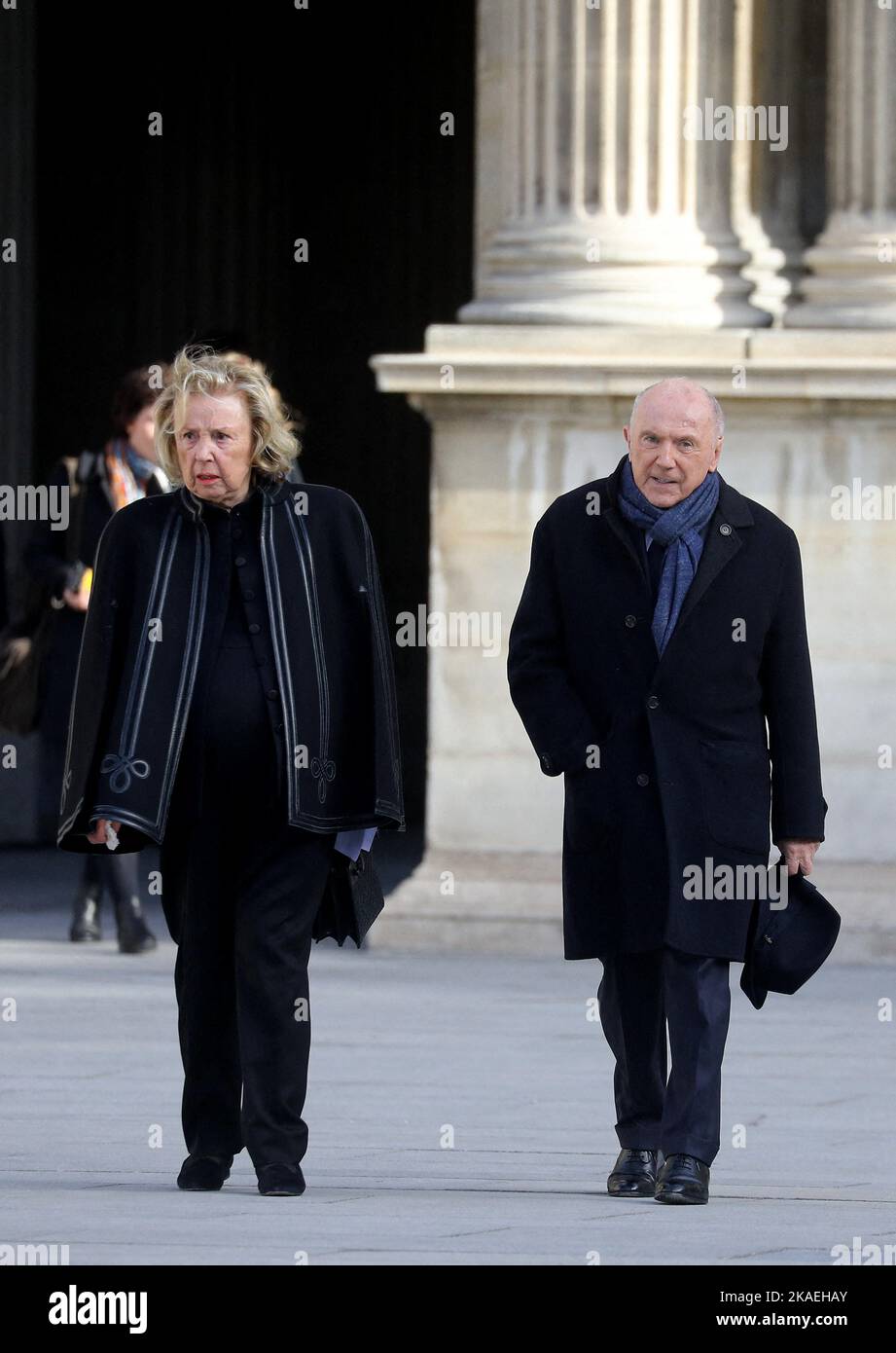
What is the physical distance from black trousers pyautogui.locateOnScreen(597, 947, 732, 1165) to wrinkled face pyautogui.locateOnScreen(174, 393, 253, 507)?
134 centimetres

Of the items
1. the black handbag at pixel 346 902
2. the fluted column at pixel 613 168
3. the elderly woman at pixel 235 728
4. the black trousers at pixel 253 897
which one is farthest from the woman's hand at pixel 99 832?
the fluted column at pixel 613 168

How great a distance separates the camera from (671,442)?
6789 mm

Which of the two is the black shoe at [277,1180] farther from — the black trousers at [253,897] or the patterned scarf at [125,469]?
the patterned scarf at [125,469]

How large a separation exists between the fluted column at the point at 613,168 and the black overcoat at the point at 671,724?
15.4ft

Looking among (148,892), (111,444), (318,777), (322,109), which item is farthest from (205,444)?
(322,109)

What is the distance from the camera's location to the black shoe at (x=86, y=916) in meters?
11.6

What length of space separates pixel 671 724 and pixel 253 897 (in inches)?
38.1

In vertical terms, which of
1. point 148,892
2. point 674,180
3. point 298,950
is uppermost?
point 674,180

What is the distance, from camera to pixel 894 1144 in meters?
7.80

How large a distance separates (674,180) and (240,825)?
5.44 m

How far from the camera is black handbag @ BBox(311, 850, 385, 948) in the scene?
22.4 ft

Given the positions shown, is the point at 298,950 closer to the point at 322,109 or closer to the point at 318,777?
the point at 318,777

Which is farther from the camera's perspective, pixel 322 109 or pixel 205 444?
pixel 322 109

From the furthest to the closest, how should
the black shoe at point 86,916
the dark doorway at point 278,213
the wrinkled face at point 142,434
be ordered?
the dark doorway at point 278,213 → the black shoe at point 86,916 → the wrinkled face at point 142,434
